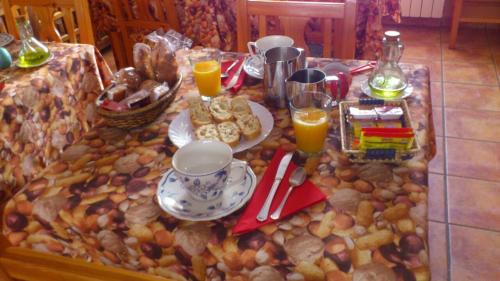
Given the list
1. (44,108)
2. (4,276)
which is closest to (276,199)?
(4,276)

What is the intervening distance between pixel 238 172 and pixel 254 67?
1.51ft

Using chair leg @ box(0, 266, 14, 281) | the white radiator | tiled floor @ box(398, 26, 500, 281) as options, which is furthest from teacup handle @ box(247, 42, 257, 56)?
the white radiator

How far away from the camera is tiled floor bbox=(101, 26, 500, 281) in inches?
59.9

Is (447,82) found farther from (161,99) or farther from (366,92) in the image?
(161,99)

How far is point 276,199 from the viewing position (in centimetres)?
77

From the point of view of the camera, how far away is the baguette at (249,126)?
92cm

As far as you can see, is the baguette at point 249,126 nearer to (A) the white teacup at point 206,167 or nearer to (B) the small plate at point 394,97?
(A) the white teacup at point 206,167

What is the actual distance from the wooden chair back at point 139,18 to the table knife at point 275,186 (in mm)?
1492

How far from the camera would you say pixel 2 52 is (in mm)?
1310

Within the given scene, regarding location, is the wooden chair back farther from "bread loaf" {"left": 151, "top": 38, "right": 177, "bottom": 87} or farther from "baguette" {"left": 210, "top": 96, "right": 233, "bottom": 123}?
"baguette" {"left": 210, "top": 96, "right": 233, "bottom": 123}

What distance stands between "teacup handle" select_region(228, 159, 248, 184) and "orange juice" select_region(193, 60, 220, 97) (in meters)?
0.32

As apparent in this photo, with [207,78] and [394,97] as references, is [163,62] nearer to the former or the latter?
[207,78]

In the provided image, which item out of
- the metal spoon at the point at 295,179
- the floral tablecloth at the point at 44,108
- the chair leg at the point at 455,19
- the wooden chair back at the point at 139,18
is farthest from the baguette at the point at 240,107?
the chair leg at the point at 455,19

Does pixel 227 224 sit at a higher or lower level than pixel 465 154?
higher
